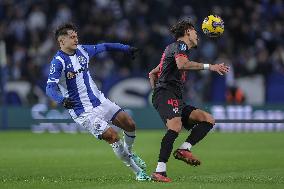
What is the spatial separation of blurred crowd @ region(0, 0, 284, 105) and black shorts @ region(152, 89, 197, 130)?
13017 millimetres

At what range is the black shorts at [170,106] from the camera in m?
11.6

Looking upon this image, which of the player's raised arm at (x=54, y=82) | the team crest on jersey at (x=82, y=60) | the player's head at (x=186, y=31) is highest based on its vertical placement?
the player's head at (x=186, y=31)

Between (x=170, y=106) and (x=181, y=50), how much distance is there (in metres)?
0.83

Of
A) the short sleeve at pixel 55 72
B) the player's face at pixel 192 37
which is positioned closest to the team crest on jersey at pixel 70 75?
the short sleeve at pixel 55 72

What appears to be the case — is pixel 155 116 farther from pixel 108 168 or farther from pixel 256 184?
pixel 256 184

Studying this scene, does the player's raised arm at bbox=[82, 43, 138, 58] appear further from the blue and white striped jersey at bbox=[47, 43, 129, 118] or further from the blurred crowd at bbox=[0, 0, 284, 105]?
the blurred crowd at bbox=[0, 0, 284, 105]

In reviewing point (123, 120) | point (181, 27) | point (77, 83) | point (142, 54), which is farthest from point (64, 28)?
point (142, 54)

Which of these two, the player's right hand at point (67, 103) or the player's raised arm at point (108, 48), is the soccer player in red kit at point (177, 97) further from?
the player's right hand at point (67, 103)

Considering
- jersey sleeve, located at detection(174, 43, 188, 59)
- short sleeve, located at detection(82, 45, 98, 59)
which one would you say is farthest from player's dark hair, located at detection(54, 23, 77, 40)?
jersey sleeve, located at detection(174, 43, 188, 59)

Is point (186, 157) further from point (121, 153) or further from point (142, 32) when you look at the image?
point (142, 32)

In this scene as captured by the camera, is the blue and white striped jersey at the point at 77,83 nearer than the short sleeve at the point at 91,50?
Yes

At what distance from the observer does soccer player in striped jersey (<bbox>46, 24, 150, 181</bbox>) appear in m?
11.6

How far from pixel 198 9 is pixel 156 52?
2468 millimetres

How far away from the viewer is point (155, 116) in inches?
966
